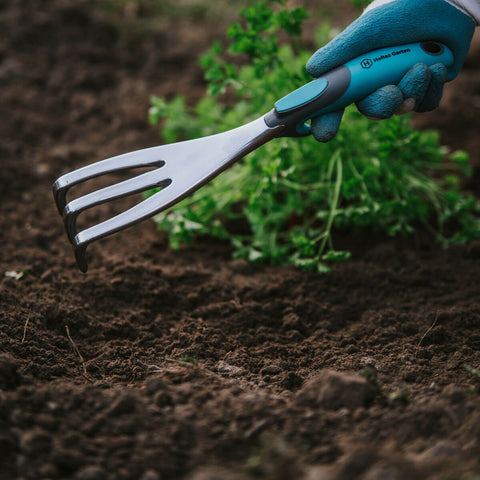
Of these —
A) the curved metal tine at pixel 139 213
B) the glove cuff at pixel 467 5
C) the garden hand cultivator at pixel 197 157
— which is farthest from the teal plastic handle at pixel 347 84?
the curved metal tine at pixel 139 213

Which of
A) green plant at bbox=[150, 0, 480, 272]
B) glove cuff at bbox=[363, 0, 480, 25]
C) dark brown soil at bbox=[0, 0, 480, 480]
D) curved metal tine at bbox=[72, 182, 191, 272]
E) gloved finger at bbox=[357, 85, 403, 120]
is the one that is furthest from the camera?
green plant at bbox=[150, 0, 480, 272]

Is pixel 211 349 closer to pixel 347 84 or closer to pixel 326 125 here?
pixel 326 125

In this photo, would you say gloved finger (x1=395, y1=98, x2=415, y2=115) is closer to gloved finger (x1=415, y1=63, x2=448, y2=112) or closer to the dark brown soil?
gloved finger (x1=415, y1=63, x2=448, y2=112)

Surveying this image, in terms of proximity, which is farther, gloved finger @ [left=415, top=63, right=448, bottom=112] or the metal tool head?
gloved finger @ [left=415, top=63, right=448, bottom=112]

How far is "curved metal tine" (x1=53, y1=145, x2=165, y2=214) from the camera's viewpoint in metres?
1.59

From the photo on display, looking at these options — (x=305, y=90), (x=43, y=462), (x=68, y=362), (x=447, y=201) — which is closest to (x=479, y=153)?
(x=447, y=201)

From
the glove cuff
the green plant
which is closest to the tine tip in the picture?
the green plant

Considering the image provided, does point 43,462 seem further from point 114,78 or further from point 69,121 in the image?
point 114,78

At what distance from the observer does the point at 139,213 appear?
1.56m

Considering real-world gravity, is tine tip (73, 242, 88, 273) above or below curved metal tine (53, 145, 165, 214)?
below

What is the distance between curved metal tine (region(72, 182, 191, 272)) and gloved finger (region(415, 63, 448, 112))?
91cm

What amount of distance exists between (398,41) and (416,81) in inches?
6.6

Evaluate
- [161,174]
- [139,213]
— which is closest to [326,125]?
[161,174]

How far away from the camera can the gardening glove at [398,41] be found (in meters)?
1.66
